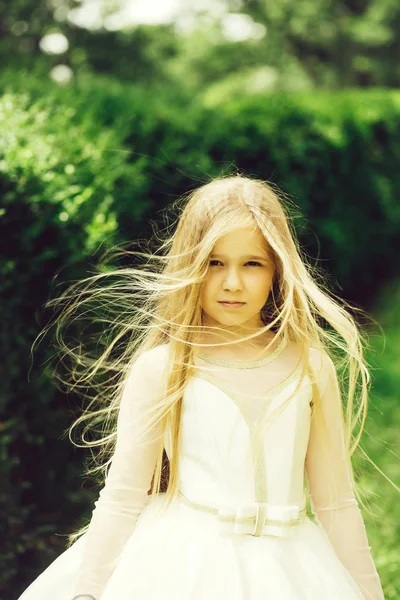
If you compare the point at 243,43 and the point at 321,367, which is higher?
the point at 243,43

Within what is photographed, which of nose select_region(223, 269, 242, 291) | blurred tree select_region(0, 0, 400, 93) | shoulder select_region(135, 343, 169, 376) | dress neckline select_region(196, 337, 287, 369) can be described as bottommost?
shoulder select_region(135, 343, 169, 376)

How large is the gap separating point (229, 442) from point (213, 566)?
12.7 inches

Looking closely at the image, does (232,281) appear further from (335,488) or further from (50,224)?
(50,224)

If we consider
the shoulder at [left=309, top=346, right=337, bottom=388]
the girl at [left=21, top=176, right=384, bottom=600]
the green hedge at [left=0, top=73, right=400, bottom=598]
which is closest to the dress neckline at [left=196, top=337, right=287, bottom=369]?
the girl at [left=21, top=176, right=384, bottom=600]

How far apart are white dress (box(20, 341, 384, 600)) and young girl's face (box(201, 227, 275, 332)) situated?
14cm

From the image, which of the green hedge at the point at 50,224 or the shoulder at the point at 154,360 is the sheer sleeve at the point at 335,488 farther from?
the green hedge at the point at 50,224

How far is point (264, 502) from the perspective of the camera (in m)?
2.10

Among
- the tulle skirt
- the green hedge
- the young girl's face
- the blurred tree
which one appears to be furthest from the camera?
the blurred tree

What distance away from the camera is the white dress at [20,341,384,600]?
1.97 m

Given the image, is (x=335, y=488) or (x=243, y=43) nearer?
(x=335, y=488)

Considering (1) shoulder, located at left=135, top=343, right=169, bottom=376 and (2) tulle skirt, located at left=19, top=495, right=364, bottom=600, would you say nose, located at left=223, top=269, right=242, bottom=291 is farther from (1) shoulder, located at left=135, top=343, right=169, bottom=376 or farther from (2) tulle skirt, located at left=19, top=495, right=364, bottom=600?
(2) tulle skirt, located at left=19, top=495, right=364, bottom=600

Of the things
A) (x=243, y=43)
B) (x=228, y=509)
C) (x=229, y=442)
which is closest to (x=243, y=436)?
(x=229, y=442)

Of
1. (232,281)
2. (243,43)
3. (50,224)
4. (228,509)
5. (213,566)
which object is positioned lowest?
(213,566)

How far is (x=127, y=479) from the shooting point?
7.06ft
